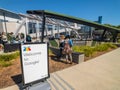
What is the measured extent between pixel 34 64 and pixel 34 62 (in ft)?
0.21

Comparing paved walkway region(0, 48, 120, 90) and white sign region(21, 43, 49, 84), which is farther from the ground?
white sign region(21, 43, 49, 84)

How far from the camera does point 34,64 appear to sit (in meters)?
3.48

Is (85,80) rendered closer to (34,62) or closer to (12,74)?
(34,62)

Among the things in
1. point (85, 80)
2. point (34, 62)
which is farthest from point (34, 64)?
point (85, 80)

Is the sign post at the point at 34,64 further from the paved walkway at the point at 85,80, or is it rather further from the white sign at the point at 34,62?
the paved walkway at the point at 85,80

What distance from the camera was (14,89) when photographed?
4.05 m

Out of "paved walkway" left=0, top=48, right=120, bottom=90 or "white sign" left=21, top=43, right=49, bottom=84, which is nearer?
"white sign" left=21, top=43, right=49, bottom=84

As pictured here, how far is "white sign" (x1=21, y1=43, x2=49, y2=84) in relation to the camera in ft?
10.7

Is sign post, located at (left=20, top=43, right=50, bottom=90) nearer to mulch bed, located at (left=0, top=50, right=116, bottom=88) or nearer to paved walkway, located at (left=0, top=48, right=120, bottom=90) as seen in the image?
paved walkway, located at (left=0, top=48, right=120, bottom=90)

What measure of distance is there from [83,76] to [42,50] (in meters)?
2.54

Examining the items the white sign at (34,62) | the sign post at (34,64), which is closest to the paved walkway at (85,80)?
the sign post at (34,64)

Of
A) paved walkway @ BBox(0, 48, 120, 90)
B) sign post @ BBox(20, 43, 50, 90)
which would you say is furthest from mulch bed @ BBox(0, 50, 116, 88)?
sign post @ BBox(20, 43, 50, 90)

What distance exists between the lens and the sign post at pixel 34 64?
3.25 meters

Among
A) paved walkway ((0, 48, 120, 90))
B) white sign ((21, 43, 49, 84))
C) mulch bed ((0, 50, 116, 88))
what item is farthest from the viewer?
mulch bed ((0, 50, 116, 88))
